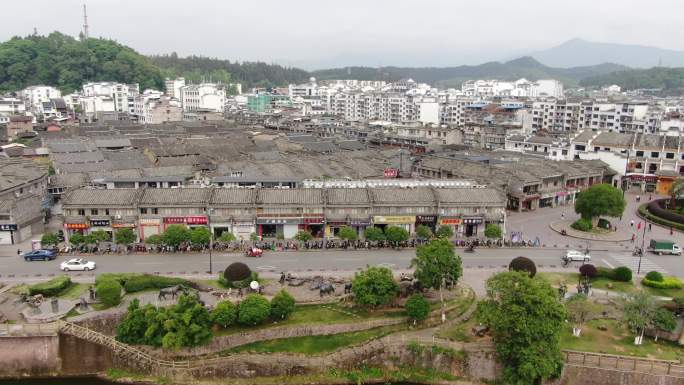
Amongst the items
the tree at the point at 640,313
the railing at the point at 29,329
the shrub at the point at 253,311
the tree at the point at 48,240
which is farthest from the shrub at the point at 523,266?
the tree at the point at 48,240

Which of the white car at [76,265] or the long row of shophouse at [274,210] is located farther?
the long row of shophouse at [274,210]

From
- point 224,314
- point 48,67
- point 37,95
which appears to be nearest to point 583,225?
point 224,314

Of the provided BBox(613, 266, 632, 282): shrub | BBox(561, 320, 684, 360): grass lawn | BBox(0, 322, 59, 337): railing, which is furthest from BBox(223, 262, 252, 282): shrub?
BBox(613, 266, 632, 282): shrub

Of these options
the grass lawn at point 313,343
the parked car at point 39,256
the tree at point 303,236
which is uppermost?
the tree at point 303,236

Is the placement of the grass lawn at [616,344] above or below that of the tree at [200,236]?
below

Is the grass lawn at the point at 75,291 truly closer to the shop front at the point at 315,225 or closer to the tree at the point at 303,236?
the tree at the point at 303,236

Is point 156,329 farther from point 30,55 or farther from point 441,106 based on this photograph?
point 30,55

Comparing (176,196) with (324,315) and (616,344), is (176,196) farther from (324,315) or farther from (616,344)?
(616,344)
